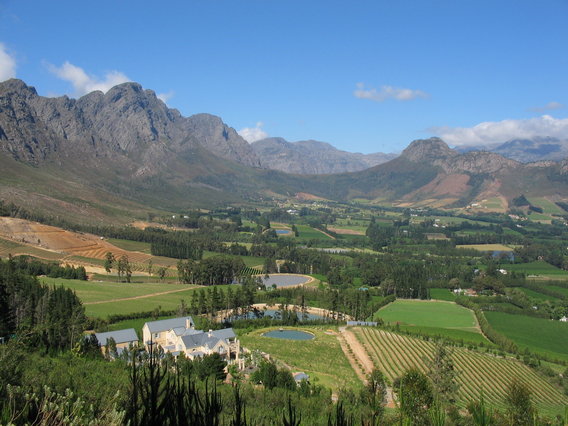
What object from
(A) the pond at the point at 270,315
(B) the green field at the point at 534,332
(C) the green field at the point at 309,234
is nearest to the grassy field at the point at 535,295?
(B) the green field at the point at 534,332

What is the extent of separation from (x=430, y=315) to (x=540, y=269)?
5857 centimetres

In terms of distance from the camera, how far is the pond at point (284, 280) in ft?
322

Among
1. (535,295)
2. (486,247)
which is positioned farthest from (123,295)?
(486,247)

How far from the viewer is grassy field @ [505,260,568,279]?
11075 centimetres

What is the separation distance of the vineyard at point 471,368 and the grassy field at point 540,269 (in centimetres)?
6700

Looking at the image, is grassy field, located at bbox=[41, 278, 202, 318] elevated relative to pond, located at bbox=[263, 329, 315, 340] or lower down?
elevated

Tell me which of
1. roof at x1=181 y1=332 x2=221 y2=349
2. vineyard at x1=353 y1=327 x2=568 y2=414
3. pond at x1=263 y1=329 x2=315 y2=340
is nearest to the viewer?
vineyard at x1=353 y1=327 x2=568 y2=414

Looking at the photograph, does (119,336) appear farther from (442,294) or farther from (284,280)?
(442,294)


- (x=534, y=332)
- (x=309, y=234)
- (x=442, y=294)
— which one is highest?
(x=309, y=234)

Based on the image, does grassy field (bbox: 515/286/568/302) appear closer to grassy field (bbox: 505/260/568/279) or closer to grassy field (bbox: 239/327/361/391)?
grassy field (bbox: 505/260/568/279)

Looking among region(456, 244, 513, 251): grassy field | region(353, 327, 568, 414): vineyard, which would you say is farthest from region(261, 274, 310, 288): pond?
region(456, 244, 513, 251): grassy field

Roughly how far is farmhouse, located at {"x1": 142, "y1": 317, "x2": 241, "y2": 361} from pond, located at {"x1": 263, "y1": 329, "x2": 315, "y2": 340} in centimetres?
1123

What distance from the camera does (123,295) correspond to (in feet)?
244

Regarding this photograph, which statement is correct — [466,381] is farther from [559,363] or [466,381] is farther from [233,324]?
[233,324]
